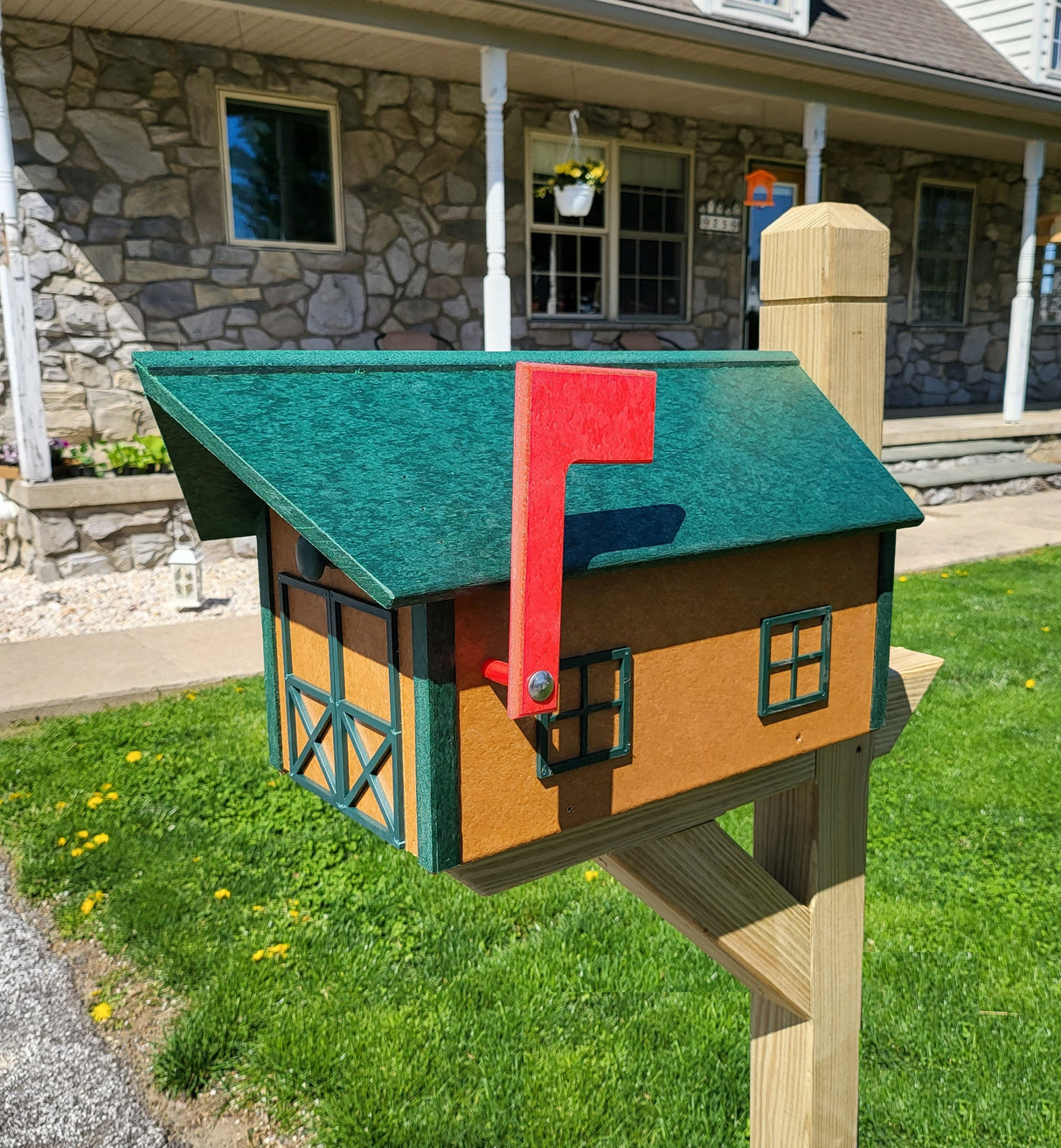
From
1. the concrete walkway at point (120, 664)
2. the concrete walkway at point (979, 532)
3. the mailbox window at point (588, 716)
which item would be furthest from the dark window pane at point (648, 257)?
the mailbox window at point (588, 716)

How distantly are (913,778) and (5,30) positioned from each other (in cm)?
734

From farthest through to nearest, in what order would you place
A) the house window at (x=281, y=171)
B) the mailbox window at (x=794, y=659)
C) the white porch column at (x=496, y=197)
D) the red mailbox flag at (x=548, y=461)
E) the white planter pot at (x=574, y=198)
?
the white planter pot at (x=574, y=198) → the house window at (x=281, y=171) → the white porch column at (x=496, y=197) → the mailbox window at (x=794, y=659) → the red mailbox flag at (x=548, y=461)

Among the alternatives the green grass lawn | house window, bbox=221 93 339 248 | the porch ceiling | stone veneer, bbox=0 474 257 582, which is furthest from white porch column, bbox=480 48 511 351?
the green grass lawn

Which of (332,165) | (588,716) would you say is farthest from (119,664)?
(332,165)

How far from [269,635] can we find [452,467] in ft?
1.40

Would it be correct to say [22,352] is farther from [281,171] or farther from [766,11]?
[766,11]

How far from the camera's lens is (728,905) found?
4.60 feet

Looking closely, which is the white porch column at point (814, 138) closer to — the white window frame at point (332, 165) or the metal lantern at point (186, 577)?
the white window frame at point (332, 165)

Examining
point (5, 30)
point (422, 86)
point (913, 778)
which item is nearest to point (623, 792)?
point (913, 778)

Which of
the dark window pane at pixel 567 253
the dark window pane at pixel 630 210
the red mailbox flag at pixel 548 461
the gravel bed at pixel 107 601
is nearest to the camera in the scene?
the red mailbox flag at pixel 548 461

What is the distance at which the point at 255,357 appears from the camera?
3.15ft

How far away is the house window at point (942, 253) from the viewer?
12539 millimetres

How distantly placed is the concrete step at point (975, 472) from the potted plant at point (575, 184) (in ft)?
11.7

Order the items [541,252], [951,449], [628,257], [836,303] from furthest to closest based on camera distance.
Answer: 1. [628,257]
2. [951,449]
3. [541,252]
4. [836,303]
